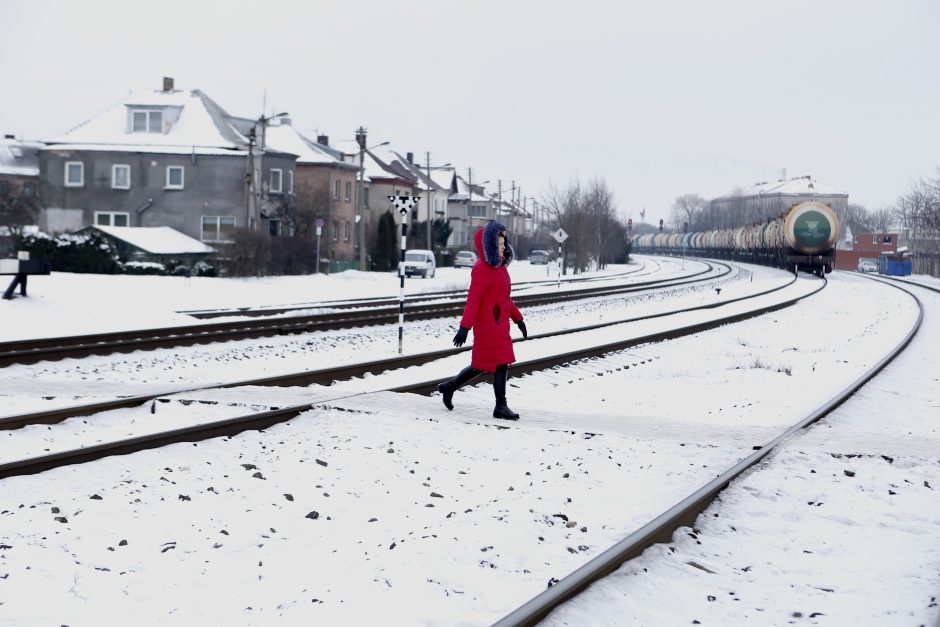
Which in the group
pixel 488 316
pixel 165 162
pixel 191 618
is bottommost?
pixel 191 618

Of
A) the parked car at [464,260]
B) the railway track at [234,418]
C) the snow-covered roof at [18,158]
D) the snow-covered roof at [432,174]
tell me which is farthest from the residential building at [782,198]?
the railway track at [234,418]

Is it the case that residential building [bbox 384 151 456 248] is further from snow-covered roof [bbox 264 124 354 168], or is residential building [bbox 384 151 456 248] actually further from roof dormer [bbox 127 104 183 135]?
roof dormer [bbox 127 104 183 135]

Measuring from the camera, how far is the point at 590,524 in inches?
247

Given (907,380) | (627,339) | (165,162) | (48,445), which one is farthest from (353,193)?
(48,445)

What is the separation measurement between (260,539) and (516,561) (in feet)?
4.69

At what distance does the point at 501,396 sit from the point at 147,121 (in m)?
51.3

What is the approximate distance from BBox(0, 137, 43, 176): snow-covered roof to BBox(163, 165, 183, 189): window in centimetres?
3364

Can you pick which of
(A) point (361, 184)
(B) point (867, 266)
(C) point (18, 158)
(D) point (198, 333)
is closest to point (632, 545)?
(D) point (198, 333)

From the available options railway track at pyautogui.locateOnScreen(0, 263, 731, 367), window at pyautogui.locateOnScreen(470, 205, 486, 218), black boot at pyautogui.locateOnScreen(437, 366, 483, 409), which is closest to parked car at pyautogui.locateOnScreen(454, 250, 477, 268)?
railway track at pyautogui.locateOnScreen(0, 263, 731, 367)

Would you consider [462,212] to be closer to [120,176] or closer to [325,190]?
[325,190]

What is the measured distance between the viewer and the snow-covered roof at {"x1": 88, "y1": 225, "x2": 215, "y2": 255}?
40000 millimetres

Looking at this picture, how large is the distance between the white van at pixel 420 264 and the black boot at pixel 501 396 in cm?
3946

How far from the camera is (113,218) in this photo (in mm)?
55500

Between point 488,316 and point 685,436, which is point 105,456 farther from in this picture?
point 685,436
